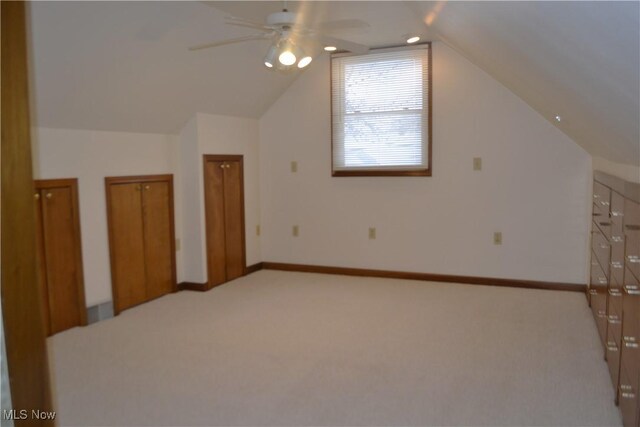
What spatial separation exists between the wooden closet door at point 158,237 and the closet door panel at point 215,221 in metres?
0.36

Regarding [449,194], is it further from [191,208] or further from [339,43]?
[191,208]

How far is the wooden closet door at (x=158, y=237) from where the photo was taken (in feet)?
14.8

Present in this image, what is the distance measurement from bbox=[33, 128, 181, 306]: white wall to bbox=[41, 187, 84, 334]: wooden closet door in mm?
98

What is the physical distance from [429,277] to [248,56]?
9.02ft

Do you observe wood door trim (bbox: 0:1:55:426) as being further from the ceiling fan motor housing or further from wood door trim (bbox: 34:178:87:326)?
wood door trim (bbox: 34:178:87:326)

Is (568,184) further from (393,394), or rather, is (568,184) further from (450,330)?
(393,394)

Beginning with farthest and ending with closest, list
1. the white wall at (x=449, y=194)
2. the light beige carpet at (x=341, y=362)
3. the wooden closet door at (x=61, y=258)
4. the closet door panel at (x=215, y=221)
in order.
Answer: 1. the closet door panel at (x=215, y=221)
2. the white wall at (x=449, y=194)
3. the wooden closet door at (x=61, y=258)
4. the light beige carpet at (x=341, y=362)

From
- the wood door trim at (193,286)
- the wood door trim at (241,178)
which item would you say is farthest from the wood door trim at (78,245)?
the wood door trim at (241,178)

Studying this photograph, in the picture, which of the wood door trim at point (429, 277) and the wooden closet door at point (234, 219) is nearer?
the wood door trim at point (429, 277)

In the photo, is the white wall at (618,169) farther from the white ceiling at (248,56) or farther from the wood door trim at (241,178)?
the wood door trim at (241,178)

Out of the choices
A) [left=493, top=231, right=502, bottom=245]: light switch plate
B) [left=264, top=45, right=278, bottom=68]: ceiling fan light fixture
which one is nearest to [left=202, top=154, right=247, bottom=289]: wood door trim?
[left=264, top=45, right=278, bottom=68]: ceiling fan light fixture

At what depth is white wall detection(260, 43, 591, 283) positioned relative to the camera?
4617 millimetres

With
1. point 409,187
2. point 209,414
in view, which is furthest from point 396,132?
point 209,414

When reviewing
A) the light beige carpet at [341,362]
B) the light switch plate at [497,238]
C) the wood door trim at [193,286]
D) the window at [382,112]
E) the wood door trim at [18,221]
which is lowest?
the light beige carpet at [341,362]
